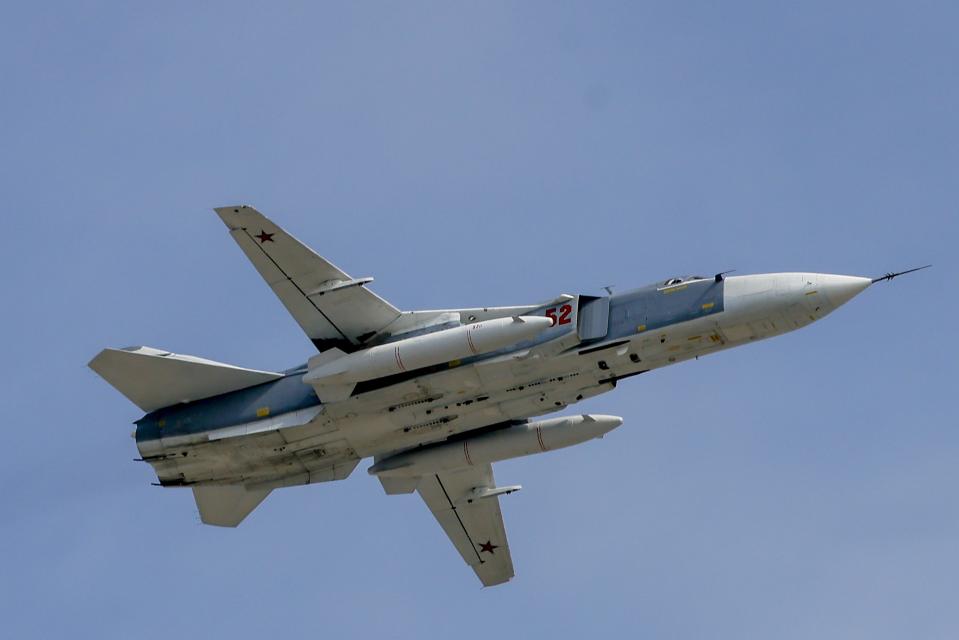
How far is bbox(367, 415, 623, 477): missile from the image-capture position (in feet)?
139

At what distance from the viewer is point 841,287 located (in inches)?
1465

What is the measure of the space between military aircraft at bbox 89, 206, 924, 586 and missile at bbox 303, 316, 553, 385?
38 mm

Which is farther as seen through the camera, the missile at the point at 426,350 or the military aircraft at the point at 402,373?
the military aircraft at the point at 402,373

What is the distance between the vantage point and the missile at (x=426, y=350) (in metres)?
37.0

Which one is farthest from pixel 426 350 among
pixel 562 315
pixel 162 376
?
pixel 162 376

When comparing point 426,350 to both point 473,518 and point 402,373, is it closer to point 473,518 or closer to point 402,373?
point 402,373

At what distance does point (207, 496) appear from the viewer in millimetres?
43719

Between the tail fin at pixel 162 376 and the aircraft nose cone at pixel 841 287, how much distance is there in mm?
14368

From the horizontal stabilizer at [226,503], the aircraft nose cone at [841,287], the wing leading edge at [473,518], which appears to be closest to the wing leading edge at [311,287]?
the horizontal stabilizer at [226,503]

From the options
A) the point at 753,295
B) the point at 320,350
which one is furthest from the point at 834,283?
the point at 320,350

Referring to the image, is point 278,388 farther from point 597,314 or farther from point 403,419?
point 597,314

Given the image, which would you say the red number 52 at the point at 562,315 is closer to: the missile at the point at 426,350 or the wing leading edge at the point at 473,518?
the missile at the point at 426,350

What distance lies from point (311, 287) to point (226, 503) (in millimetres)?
7597

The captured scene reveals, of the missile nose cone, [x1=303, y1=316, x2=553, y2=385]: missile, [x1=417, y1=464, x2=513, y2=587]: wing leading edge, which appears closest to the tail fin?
[x1=303, y1=316, x2=553, y2=385]: missile
